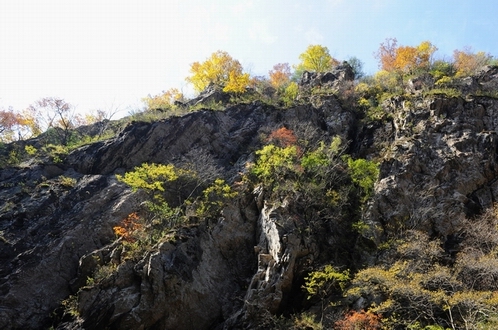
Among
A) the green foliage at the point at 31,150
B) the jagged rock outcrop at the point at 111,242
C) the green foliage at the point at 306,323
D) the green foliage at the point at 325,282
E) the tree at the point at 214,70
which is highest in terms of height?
the tree at the point at 214,70

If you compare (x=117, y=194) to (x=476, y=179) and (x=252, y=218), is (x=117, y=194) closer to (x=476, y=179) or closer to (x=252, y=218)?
(x=252, y=218)

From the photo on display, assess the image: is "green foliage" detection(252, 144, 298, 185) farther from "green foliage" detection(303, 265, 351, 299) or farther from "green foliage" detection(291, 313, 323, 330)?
"green foliage" detection(291, 313, 323, 330)

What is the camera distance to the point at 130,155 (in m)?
29.1

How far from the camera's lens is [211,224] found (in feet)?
74.2

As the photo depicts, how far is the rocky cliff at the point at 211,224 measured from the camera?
18.8m

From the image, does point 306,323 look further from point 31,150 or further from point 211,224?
point 31,150

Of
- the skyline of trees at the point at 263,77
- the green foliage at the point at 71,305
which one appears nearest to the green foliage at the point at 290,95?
the skyline of trees at the point at 263,77

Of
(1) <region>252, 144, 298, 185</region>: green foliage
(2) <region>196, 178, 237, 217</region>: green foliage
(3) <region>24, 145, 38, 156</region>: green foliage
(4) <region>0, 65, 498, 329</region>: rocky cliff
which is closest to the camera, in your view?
(4) <region>0, 65, 498, 329</region>: rocky cliff

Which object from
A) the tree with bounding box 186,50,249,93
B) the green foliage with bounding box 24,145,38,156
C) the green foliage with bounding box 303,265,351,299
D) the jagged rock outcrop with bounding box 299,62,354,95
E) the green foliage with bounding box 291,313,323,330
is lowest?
the green foliage with bounding box 291,313,323,330

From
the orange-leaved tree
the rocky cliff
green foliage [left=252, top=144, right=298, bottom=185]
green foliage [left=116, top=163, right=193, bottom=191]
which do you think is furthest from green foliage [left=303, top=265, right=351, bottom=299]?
green foliage [left=116, top=163, right=193, bottom=191]

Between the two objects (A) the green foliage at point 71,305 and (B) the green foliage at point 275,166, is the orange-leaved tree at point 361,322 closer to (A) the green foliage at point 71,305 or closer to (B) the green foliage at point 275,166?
(B) the green foliage at point 275,166

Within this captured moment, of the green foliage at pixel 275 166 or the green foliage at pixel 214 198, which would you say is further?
the green foliage at pixel 275 166

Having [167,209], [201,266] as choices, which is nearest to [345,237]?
[201,266]

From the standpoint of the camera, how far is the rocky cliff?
61.8ft
